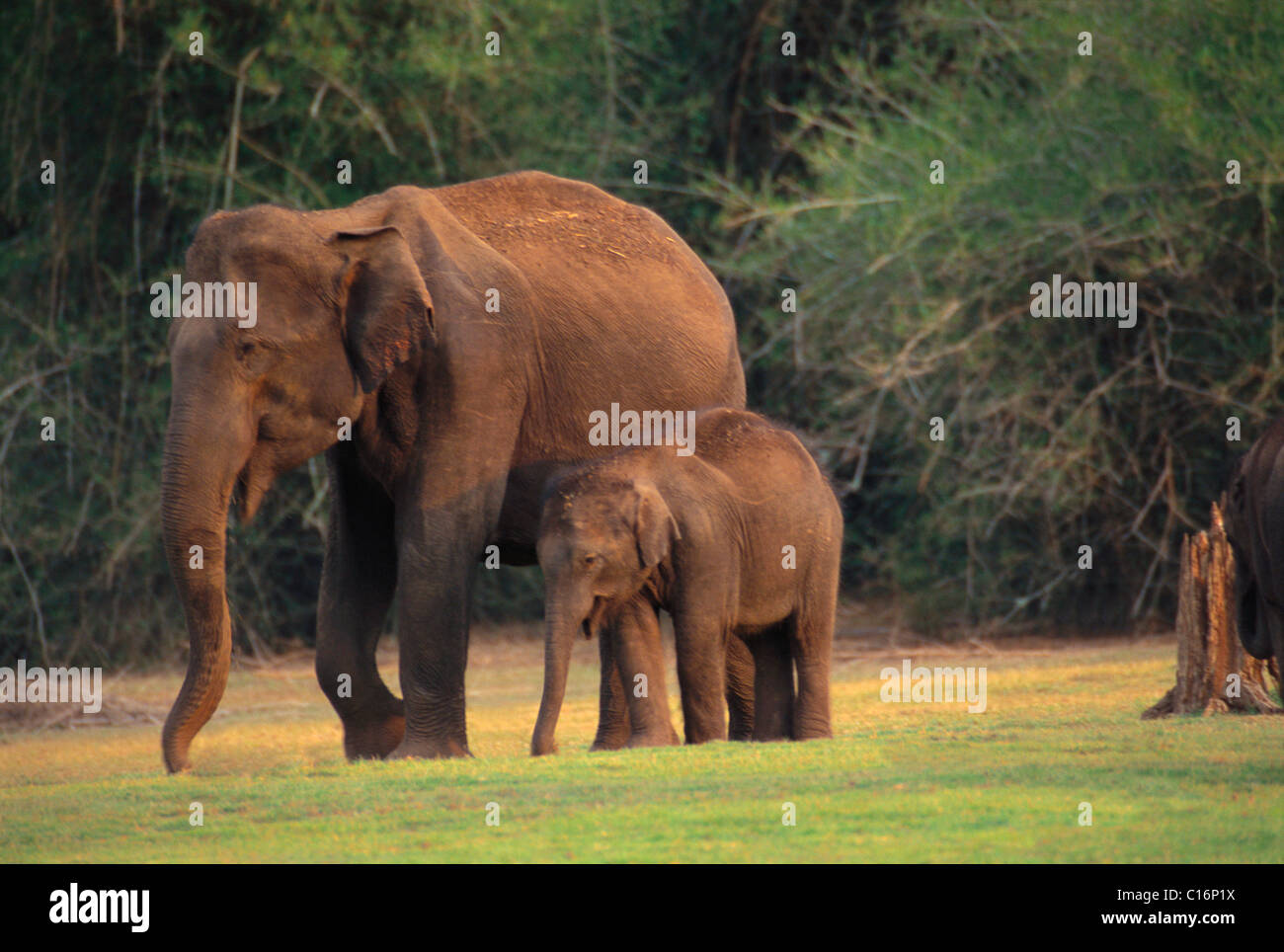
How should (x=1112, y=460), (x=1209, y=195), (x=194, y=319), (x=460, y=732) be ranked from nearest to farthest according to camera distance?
(x=194, y=319) → (x=460, y=732) → (x=1209, y=195) → (x=1112, y=460)

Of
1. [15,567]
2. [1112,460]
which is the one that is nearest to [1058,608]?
[1112,460]

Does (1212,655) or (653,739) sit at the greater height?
(1212,655)

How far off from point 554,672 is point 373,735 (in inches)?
56.9

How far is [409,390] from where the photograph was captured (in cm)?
936

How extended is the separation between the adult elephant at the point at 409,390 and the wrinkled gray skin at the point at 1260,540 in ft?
9.88

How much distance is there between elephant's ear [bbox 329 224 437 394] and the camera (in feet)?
29.7

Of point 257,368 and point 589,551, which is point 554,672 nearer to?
point 589,551

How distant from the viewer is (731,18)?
2142cm

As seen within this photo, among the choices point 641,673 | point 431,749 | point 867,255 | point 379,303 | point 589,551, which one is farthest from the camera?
point 867,255

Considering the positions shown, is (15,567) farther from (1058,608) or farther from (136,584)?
(1058,608)

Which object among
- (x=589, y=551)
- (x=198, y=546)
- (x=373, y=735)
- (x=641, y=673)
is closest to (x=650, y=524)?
(x=589, y=551)

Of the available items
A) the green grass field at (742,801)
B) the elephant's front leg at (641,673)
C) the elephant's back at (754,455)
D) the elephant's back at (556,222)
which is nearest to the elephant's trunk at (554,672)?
the green grass field at (742,801)

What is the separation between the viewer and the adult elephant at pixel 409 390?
8.80 meters

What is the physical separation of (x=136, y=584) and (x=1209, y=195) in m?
9.97
